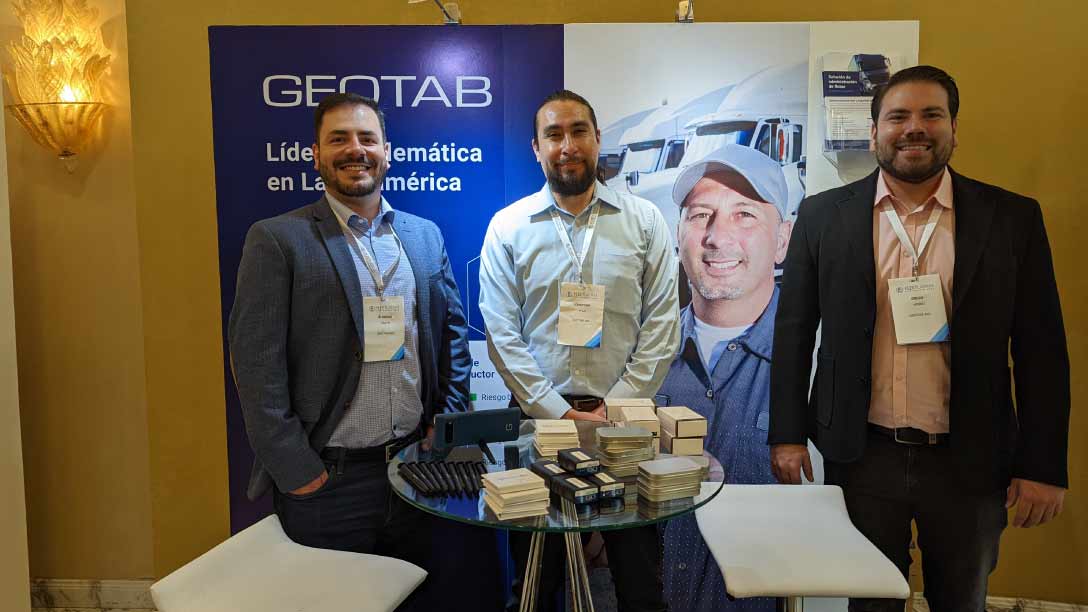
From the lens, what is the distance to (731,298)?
3029 millimetres

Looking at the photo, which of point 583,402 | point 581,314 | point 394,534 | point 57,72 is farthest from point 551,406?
point 57,72

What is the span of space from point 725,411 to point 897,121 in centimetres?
126

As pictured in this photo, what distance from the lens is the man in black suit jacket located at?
8.38ft

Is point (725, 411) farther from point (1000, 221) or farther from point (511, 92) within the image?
point (511, 92)

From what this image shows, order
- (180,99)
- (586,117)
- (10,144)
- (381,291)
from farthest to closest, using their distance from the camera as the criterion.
A: (10,144) → (180,99) → (586,117) → (381,291)

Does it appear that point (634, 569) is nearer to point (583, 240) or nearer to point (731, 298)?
point (731, 298)

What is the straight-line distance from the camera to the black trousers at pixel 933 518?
2572 mm

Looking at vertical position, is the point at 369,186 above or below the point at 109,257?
above

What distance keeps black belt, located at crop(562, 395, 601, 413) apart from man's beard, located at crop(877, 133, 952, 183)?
4.51 feet

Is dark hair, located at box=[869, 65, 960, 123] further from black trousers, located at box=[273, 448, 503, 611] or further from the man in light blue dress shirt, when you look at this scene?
black trousers, located at box=[273, 448, 503, 611]

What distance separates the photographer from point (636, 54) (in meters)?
3.00

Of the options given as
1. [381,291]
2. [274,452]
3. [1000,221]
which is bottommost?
[274,452]

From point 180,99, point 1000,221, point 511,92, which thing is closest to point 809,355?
point 1000,221

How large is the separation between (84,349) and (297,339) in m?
1.91
